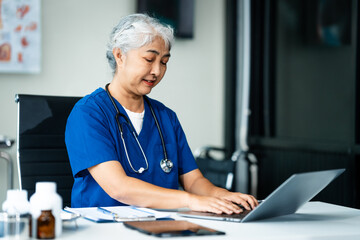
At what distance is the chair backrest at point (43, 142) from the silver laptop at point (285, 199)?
25.7 inches

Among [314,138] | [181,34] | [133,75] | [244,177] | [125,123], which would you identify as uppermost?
[181,34]

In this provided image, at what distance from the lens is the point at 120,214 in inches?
53.7

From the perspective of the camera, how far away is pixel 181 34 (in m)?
3.75

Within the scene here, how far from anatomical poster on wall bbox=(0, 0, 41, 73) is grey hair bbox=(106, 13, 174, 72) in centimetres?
165

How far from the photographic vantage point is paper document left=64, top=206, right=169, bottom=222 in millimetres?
1303

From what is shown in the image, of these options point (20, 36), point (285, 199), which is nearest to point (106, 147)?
point (285, 199)

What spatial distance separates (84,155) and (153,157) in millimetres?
254

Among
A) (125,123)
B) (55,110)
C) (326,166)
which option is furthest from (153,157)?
(326,166)

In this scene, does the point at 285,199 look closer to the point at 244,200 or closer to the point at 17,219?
the point at 244,200

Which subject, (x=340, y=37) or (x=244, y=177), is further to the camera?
(x=244, y=177)

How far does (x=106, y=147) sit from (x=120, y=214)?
0.97ft

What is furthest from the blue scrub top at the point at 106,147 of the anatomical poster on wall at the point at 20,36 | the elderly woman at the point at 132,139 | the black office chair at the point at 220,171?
the anatomical poster on wall at the point at 20,36

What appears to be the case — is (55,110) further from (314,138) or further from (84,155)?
(314,138)

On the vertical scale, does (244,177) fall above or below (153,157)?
below
